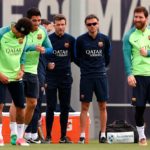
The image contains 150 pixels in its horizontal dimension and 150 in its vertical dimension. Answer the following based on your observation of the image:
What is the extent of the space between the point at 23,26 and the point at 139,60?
1.93 m

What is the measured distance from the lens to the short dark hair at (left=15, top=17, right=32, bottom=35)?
421 inches

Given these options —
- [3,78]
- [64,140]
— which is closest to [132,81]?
[3,78]

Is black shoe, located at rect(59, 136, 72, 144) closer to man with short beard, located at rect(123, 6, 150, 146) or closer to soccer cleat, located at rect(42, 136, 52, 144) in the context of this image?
soccer cleat, located at rect(42, 136, 52, 144)

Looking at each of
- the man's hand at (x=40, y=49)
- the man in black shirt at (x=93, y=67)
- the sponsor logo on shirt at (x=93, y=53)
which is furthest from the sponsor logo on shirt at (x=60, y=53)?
the man's hand at (x=40, y=49)

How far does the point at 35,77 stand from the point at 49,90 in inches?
37.3

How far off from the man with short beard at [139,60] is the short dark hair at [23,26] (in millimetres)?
1665

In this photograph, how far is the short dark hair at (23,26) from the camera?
10.7 metres

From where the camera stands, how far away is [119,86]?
15641 millimetres

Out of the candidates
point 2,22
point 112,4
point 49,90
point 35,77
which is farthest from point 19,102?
point 112,4

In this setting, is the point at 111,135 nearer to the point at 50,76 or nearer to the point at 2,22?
the point at 50,76

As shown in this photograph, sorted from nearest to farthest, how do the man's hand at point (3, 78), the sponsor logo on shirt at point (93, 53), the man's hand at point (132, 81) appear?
the man's hand at point (3, 78)
the man's hand at point (132, 81)
the sponsor logo on shirt at point (93, 53)

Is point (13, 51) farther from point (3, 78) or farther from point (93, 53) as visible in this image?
point (93, 53)

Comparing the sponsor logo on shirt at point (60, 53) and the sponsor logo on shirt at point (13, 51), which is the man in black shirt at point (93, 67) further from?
the sponsor logo on shirt at point (13, 51)

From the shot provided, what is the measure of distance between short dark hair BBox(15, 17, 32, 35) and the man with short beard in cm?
166
